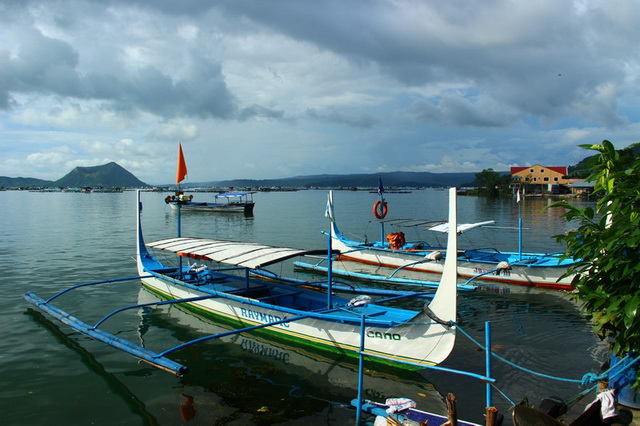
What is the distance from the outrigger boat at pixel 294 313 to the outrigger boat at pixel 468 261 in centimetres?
565

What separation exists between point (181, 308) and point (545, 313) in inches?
586

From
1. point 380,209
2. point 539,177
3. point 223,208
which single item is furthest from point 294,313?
point 539,177

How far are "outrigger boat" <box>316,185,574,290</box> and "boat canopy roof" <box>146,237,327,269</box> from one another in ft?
18.9

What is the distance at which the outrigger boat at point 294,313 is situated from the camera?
10141 millimetres

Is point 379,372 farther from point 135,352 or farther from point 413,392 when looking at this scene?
point 135,352

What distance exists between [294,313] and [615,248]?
8558mm

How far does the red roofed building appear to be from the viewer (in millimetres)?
117375

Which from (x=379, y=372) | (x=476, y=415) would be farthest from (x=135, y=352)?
(x=476, y=415)

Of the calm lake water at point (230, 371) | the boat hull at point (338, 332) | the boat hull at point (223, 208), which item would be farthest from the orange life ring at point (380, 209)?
the boat hull at point (223, 208)

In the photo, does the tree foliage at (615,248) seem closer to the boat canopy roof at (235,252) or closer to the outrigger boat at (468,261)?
the boat canopy roof at (235,252)

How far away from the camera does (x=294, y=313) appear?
41.8 ft

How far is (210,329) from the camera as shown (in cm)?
1554

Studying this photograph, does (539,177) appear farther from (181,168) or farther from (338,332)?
(338,332)

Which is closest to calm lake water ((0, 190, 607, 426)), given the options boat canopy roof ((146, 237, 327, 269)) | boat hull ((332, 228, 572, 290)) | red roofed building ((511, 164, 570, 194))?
boat hull ((332, 228, 572, 290))
